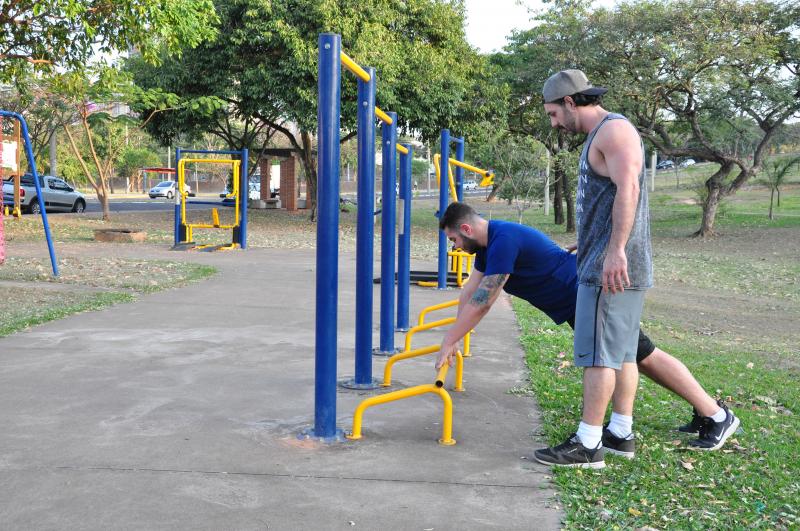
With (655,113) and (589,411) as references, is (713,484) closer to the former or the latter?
(589,411)

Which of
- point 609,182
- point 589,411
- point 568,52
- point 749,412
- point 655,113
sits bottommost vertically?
point 749,412

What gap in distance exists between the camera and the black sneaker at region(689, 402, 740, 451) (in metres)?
4.33

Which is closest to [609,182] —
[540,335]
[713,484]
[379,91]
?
[713,484]

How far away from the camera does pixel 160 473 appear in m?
3.79

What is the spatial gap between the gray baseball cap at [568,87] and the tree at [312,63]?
58.1 ft

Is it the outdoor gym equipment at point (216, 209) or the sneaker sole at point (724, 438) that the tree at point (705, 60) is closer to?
the outdoor gym equipment at point (216, 209)

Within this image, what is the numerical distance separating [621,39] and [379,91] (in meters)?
6.62

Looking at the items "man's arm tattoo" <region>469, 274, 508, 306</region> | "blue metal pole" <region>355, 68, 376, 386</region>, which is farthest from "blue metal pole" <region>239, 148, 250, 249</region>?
"man's arm tattoo" <region>469, 274, 508, 306</region>

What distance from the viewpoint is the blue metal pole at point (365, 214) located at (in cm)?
529

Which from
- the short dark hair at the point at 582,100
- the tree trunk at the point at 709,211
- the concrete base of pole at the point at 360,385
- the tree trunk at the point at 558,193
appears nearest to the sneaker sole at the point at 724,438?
the short dark hair at the point at 582,100

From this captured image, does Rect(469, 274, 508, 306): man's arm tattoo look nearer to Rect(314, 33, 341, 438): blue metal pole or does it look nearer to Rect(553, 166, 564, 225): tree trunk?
Rect(314, 33, 341, 438): blue metal pole

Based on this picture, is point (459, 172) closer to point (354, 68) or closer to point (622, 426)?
point (354, 68)

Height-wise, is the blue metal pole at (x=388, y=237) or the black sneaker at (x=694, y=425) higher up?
the blue metal pole at (x=388, y=237)

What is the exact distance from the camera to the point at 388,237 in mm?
6430
